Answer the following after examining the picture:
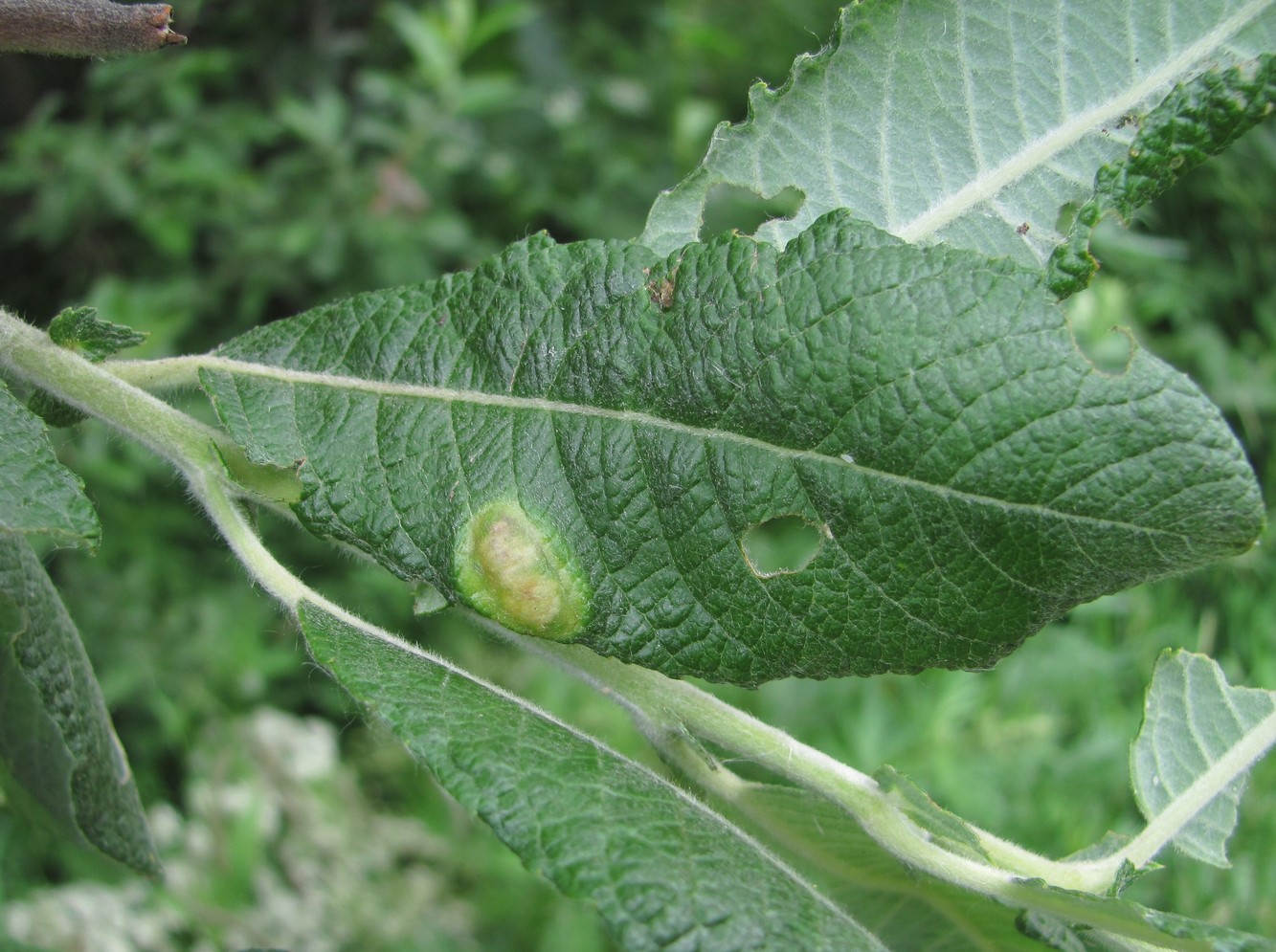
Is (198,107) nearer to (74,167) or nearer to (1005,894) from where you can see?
(74,167)

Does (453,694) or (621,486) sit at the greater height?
(621,486)

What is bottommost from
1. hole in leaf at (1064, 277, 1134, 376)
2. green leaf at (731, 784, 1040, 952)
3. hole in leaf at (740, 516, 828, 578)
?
green leaf at (731, 784, 1040, 952)

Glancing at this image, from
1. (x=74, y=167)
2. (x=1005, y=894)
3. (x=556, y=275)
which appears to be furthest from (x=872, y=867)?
(x=74, y=167)

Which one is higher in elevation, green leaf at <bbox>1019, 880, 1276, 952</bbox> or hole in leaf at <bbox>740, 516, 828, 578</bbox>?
hole in leaf at <bbox>740, 516, 828, 578</bbox>

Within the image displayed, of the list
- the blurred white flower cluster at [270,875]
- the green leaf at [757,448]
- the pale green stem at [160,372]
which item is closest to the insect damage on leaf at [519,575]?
the green leaf at [757,448]

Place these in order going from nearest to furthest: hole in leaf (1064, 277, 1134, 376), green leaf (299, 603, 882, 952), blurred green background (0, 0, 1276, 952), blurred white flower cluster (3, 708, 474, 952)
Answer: green leaf (299, 603, 882, 952), blurred white flower cluster (3, 708, 474, 952), blurred green background (0, 0, 1276, 952), hole in leaf (1064, 277, 1134, 376)

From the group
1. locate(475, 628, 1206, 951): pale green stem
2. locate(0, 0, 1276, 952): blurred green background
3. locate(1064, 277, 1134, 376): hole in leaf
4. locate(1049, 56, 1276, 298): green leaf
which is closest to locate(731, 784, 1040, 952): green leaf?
locate(475, 628, 1206, 951): pale green stem

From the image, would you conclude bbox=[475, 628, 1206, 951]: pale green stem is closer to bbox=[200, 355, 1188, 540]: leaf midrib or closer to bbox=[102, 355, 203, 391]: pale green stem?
bbox=[200, 355, 1188, 540]: leaf midrib
